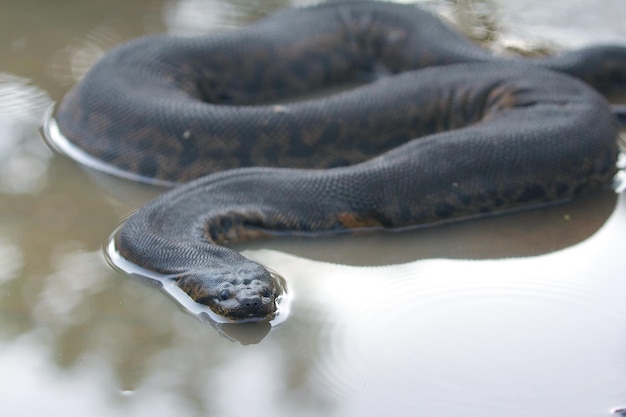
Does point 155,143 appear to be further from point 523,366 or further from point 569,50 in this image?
point 569,50

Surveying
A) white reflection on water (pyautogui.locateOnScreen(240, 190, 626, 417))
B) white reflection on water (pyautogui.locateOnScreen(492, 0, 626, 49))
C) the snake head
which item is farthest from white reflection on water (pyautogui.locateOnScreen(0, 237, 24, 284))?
white reflection on water (pyautogui.locateOnScreen(492, 0, 626, 49))

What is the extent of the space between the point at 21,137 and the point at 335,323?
362cm

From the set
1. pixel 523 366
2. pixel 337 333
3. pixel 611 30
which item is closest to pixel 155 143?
pixel 337 333

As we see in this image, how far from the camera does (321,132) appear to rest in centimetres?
784

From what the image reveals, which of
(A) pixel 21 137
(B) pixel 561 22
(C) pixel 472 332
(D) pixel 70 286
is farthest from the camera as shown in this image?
(B) pixel 561 22

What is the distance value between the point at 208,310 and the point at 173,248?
20.8 inches

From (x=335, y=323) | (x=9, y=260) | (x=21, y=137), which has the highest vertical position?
(x=335, y=323)

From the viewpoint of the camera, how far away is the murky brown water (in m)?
5.23

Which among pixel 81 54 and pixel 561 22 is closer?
pixel 81 54

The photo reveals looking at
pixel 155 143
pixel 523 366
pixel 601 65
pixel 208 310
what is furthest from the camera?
pixel 601 65

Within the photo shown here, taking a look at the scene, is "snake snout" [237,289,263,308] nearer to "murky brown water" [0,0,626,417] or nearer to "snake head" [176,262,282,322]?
"snake head" [176,262,282,322]

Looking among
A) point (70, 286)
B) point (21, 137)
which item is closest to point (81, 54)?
point (21, 137)

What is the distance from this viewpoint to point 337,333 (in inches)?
227

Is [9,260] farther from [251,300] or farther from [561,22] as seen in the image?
[561,22]
